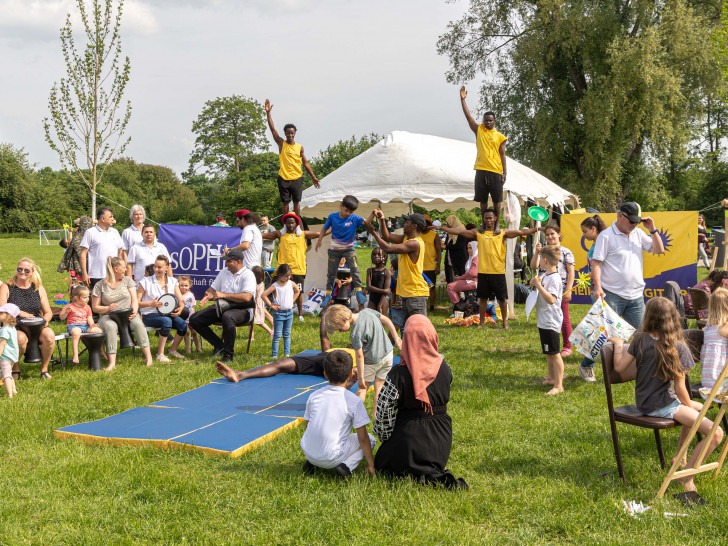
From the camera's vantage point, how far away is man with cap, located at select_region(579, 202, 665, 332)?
756 cm

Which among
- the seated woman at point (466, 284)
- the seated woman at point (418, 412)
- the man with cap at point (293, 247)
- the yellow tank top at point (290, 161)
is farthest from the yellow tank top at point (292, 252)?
the seated woman at point (418, 412)

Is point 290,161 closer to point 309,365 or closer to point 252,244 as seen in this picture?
point 252,244

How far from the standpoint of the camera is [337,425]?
4.67 metres

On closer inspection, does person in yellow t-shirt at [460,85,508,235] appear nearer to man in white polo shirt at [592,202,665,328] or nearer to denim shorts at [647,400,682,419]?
man in white polo shirt at [592,202,665,328]

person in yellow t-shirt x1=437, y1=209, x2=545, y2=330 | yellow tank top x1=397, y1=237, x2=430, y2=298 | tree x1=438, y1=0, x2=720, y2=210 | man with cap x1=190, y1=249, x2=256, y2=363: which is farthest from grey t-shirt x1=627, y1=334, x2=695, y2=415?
tree x1=438, y1=0, x2=720, y2=210

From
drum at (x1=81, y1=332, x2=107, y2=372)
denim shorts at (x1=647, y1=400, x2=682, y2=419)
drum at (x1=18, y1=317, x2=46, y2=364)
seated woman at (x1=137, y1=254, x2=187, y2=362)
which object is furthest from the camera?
seated woman at (x1=137, y1=254, x2=187, y2=362)

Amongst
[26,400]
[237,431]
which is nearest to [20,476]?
[237,431]

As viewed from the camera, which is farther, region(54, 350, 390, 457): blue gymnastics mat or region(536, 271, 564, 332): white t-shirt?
region(536, 271, 564, 332): white t-shirt

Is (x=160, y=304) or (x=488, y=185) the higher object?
(x=488, y=185)

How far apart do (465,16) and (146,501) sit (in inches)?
1085

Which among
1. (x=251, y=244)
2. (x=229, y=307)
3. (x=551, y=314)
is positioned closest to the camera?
(x=551, y=314)

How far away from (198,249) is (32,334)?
5.62 metres

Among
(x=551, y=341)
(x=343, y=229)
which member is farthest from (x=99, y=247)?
(x=551, y=341)

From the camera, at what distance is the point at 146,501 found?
4402mm
